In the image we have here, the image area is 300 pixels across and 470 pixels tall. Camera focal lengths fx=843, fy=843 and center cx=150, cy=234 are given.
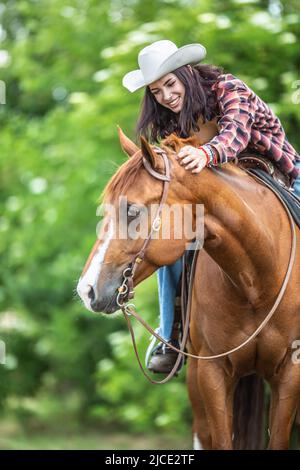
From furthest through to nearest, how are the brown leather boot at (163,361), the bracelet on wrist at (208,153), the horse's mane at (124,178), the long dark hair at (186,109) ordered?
the brown leather boot at (163,361) < the long dark hair at (186,109) < the bracelet on wrist at (208,153) < the horse's mane at (124,178)

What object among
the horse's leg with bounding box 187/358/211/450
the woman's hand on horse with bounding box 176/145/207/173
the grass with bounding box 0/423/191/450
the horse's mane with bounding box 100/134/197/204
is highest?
the woman's hand on horse with bounding box 176/145/207/173

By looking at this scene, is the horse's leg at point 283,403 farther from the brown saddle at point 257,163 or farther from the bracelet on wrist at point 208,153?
the bracelet on wrist at point 208,153

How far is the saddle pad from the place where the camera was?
422 cm

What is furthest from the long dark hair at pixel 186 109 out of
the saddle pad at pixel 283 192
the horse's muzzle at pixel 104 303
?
the horse's muzzle at pixel 104 303

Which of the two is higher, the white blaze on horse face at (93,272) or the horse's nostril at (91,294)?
the white blaze on horse face at (93,272)

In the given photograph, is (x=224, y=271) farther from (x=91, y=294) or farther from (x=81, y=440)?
(x=81, y=440)

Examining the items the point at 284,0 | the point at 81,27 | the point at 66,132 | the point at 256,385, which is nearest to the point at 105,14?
the point at 81,27

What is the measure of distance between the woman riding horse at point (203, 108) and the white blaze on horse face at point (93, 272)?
1.90ft

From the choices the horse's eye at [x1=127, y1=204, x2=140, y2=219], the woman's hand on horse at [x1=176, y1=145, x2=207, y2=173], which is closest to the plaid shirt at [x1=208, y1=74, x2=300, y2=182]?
the woman's hand on horse at [x1=176, y1=145, x2=207, y2=173]

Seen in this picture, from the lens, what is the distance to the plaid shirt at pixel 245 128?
3.85 meters

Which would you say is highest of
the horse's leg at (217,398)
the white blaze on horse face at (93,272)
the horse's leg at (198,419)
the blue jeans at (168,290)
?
the white blaze on horse face at (93,272)

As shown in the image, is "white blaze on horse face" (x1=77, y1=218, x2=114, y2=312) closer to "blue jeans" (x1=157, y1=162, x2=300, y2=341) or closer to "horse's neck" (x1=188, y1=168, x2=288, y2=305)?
"horse's neck" (x1=188, y1=168, x2=288, y2=305)

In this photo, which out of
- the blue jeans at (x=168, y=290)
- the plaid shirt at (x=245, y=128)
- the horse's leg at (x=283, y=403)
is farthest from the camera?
the blue jeans at (x=168, y=290)

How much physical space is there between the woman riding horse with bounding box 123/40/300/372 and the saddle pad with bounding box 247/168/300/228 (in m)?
0.14
